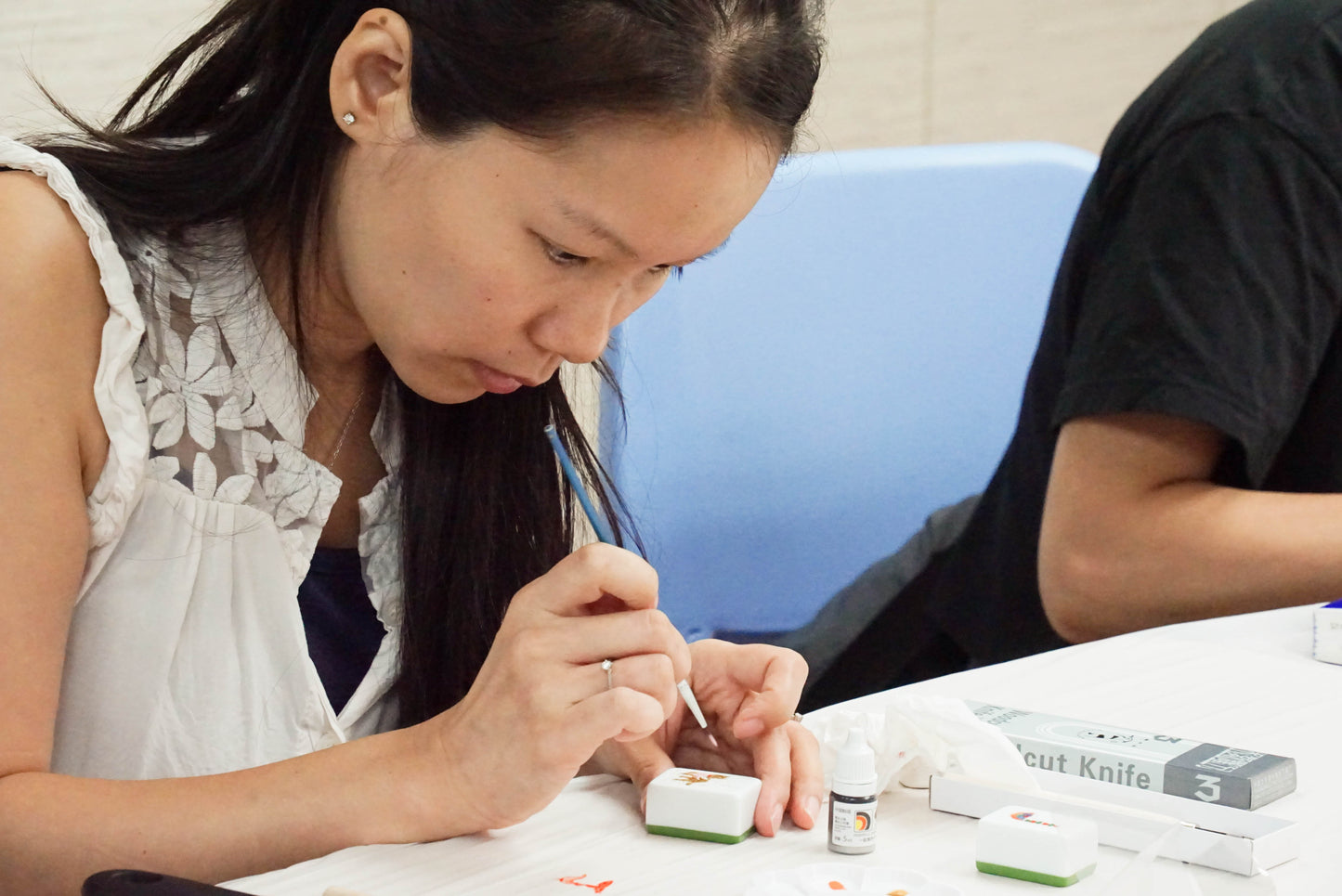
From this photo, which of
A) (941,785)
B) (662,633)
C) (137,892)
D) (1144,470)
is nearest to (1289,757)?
(941,785)

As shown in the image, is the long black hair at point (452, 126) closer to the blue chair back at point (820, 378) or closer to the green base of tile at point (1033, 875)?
the blue chair back at point (820, 378)

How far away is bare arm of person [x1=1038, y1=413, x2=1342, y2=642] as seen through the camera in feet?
3.60

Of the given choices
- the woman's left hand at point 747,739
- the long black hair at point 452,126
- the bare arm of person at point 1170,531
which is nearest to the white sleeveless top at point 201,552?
the long black hair at point 452,126

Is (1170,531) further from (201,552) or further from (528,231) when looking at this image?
(201,552)

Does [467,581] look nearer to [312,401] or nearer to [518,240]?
[312,401]

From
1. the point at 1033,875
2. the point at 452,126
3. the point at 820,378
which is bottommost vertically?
the point at 1033,875

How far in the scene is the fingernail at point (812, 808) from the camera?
65cm

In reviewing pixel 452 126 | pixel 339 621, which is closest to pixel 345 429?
pixel 339 621

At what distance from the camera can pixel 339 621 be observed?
1.00 meters

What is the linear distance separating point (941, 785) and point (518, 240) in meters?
0.36

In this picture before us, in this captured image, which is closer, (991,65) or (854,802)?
(854,802)

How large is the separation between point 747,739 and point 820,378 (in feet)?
1.99

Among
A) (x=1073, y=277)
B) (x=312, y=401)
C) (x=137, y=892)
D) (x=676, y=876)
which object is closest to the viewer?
(x=137, y=892)

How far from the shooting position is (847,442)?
1303 mm
